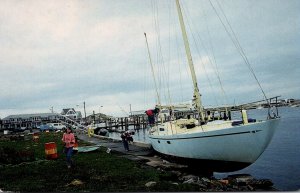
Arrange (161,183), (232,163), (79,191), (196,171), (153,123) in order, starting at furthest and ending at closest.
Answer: (153,123)
(196,171)
(232,163)
(161,183)
(79,191)

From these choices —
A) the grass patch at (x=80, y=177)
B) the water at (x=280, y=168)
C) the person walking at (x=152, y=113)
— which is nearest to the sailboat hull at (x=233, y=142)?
the water at (x=280, y=168)

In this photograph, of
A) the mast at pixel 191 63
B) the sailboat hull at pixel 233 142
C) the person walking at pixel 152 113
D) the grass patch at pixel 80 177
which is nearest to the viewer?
the grass patch at pixel 80 177

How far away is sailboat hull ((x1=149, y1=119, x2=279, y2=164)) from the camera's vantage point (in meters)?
18.1

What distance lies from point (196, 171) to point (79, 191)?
11376 mm

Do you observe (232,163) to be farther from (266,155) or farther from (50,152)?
(266,155)

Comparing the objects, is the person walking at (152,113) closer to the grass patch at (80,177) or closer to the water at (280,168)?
the water at (280,168)

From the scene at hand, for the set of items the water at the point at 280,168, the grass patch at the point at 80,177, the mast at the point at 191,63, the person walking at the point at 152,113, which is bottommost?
the water at the point at 280,168

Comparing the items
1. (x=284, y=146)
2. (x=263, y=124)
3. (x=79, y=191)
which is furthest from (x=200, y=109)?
(x=284, y=146)

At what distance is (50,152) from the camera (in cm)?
2123

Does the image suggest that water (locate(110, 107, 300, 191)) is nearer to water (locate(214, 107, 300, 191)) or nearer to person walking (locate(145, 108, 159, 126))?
water (locate(214, 107, 300, 191))

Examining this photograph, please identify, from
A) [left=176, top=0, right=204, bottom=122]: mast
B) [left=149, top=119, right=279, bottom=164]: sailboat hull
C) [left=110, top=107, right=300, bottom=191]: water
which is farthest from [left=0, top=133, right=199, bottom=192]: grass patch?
[left=110, top=107, right=300, bottom=191]: water

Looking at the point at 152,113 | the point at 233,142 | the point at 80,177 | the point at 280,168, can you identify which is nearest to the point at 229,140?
the point at 233,142

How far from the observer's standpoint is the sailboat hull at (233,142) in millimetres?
18062

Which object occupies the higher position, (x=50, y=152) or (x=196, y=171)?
(x=50, y=152)
